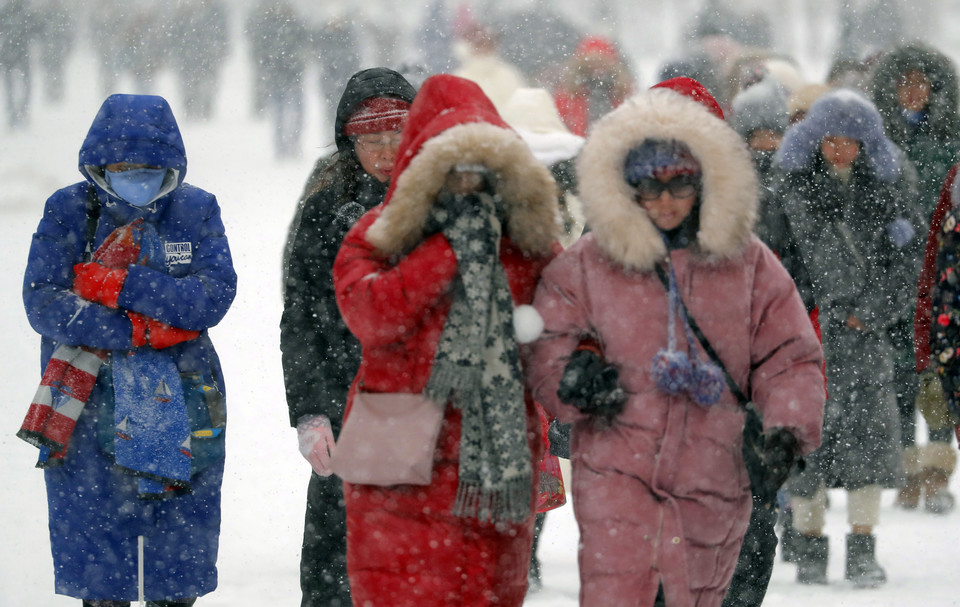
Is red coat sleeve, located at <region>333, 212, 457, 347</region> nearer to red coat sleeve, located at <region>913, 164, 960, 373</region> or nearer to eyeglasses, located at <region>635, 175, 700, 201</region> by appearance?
eyeglasses, located at <region>635, 175, 700, 201</region>

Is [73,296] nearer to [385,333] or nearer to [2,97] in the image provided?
[385,333]

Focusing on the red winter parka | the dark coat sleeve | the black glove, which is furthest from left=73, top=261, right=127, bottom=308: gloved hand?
the black glove

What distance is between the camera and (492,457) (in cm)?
313

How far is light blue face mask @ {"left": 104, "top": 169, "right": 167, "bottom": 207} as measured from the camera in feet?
13.1

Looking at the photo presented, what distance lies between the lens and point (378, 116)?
161 inches

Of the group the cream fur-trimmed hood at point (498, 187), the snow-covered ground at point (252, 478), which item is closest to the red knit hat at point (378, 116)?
the cream fur-trimmed hood at point (498, 187)

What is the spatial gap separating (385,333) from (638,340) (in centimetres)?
60

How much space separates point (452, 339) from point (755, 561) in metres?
1.55

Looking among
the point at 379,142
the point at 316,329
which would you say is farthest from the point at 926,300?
the point at 316,329

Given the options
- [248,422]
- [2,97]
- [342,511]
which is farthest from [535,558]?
[2,97]

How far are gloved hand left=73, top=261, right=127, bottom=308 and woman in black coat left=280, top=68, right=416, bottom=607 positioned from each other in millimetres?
487

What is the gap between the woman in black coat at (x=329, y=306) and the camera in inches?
157

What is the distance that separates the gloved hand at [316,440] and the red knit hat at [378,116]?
2.90 feet

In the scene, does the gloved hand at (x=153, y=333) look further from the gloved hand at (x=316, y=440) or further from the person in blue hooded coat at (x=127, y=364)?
the gloved hand at (x=316, y=440)
